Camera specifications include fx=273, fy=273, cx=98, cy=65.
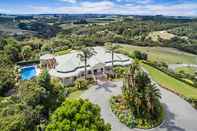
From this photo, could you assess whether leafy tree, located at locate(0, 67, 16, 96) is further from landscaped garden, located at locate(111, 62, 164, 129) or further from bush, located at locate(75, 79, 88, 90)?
landscaped garden, located at locate(111, 62, 164, 129)

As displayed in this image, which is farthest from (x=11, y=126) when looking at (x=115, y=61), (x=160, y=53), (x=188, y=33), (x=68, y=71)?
(x=188, y=33)

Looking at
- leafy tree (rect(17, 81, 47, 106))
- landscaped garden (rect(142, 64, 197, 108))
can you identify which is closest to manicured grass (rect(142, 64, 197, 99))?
landscaped garden (rect(142, 64, 197, 108))

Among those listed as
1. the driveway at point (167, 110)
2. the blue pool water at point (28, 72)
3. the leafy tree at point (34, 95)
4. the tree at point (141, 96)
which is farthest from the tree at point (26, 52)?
the tree at point (141, 96)

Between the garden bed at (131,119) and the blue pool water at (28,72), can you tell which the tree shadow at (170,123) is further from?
the blue pool water at (28,72)

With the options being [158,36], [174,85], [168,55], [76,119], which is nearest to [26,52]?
[174,85]

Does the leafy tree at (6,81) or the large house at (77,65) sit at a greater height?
the large house at (77,65)

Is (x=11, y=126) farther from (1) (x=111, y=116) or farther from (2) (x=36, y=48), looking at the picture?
(2) (x=36, y=48)

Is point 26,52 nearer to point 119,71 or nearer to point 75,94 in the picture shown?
point 119,71
